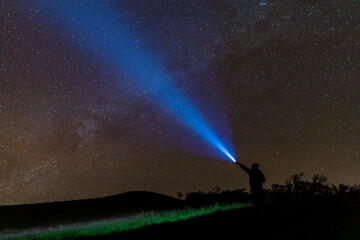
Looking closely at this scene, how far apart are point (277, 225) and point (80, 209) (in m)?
39.6

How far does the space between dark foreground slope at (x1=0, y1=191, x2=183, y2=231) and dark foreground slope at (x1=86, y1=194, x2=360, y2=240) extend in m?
22.5

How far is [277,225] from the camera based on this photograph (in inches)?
352

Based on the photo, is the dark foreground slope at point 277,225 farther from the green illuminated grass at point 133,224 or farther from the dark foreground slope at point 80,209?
the dark foreground slope at point 80,209

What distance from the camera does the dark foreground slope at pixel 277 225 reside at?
7641 millimetres

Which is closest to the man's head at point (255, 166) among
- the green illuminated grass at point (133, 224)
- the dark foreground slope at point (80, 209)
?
the green illuminated grass at point (133, 224)

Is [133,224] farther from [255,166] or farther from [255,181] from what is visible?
[255,166]

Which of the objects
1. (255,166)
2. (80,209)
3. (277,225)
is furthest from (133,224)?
(80,209)

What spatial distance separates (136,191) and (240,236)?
186 ft

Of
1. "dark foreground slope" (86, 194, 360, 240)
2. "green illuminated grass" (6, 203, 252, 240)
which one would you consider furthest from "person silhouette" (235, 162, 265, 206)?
"green illuminated grass" (6, 203, 252, 240)

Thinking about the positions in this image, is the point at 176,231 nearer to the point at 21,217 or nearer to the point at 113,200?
the point at 21,217

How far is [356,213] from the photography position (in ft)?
32.8

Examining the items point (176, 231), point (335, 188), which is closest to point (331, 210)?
point (176, 231)

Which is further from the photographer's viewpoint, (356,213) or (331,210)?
(331,210)

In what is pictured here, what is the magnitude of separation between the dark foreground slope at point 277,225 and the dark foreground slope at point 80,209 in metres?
22.5
